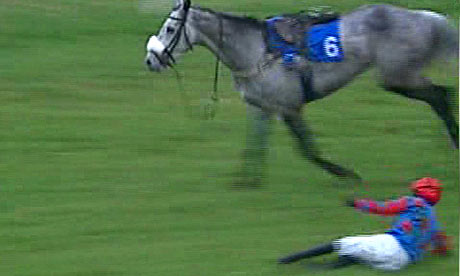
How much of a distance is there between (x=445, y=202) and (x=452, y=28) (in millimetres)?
1731

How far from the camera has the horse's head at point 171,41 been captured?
9.98 metres

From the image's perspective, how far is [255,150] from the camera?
10.5 metres

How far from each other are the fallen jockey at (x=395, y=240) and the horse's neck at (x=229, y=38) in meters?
2.62

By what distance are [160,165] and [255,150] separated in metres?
0.93

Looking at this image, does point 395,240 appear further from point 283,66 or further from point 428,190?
point 283,66

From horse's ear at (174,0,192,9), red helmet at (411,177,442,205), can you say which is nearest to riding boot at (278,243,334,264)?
red helmet at (411,177,442,205)

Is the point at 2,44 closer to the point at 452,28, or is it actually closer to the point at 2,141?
the point at 2,141

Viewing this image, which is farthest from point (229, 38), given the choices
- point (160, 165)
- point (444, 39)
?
point (444, 39)

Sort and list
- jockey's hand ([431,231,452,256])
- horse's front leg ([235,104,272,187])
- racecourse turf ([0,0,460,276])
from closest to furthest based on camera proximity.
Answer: jockey's hand ([431,231,452,256]), racecourse turf ([0,0,460,276]), horse's front leg ([235,104,272,187])

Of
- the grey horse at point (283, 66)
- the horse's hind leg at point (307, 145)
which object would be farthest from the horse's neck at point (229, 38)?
the horse's hind leg at point (307, 145)

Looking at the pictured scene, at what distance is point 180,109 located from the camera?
13.1 metres

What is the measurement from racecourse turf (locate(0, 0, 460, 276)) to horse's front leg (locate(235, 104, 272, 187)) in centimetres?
19

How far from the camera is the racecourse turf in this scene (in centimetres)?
829

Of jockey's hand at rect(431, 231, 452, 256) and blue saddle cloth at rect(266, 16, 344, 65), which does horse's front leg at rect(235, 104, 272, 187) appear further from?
jockey's hand at rect(431, 231, 452, 256)
